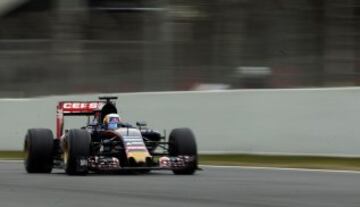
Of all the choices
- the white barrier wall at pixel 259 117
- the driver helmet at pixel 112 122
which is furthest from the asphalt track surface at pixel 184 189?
the white barrier wall at pixel 259 117

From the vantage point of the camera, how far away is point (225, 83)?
2184 cm

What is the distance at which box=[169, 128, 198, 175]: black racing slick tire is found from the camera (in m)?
15.1

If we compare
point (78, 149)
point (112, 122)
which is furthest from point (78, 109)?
point (78, 149)

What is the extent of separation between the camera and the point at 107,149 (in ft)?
49.0

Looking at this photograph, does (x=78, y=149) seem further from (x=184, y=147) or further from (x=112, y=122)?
(x=184, y=147)

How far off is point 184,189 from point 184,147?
2.95m

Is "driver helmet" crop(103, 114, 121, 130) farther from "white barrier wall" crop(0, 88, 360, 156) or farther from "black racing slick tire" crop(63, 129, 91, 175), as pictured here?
"white barrier wall" crop(0, 88, 360, 156)

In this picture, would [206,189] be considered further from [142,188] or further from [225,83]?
[225,83]

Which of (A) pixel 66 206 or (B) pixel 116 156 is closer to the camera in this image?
(A) pixel 66 206

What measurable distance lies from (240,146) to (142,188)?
9006mm

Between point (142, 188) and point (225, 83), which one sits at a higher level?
point (225, 83)

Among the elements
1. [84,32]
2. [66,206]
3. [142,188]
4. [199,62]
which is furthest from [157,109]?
[66,206]

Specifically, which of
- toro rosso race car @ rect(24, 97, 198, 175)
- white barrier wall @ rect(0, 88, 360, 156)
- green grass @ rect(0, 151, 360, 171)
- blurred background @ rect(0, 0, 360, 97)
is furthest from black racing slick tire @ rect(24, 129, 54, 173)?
blurred background @ rect(0, 0, 360, 97)

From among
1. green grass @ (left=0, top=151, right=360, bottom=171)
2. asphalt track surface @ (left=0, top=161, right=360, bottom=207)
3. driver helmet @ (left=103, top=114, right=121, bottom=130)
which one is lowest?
asphalt track surface @ (left=0, top=161, right=360, bottom=207)
